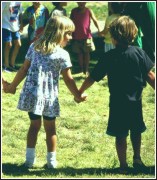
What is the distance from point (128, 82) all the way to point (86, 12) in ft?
15.3

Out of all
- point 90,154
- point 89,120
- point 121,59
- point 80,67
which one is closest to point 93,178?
point 90,154

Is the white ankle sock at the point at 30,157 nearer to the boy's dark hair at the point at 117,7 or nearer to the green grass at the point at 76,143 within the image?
the green grass at the point at 76,143

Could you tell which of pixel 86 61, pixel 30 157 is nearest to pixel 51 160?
pixel 30 157

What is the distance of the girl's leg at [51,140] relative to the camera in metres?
4.68

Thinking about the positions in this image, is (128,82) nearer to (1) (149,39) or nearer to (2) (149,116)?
(1) (149,39)

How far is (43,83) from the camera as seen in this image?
178 inches

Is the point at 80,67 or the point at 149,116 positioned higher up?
the point at 80,67

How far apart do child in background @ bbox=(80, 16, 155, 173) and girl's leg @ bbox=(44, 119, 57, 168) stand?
55 centimetres

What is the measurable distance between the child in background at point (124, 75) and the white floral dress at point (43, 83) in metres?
0.36

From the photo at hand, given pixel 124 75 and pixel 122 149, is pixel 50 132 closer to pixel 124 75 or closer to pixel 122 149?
pixel 122 149

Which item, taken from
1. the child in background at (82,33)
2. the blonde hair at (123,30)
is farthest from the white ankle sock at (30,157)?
the child in background at (82,33)

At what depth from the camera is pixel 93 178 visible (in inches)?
179

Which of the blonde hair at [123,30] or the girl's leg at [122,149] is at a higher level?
the blonde hair at [123,30]

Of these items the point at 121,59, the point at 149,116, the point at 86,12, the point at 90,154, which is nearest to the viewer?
the point at 121,59
